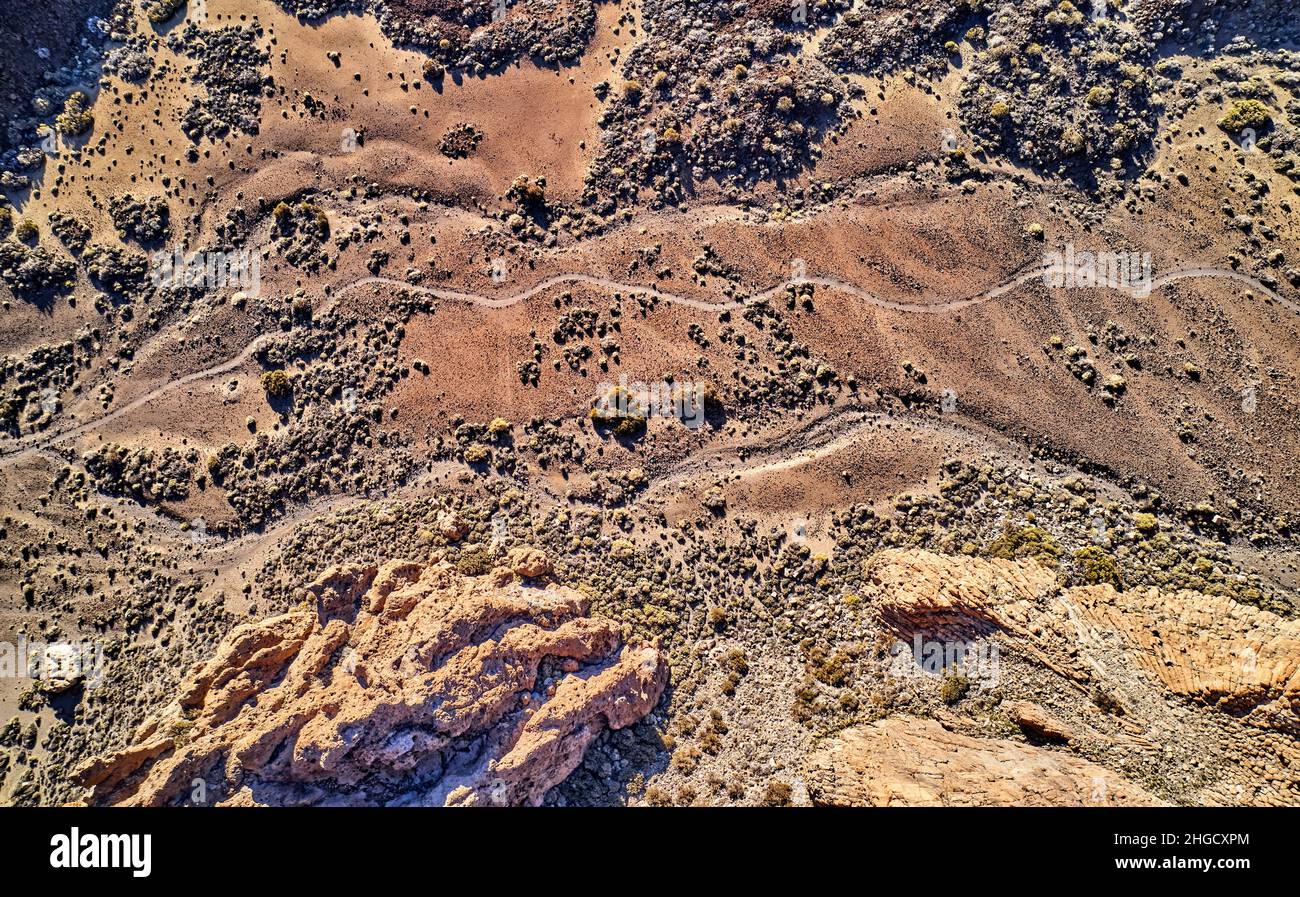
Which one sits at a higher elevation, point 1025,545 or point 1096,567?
point 1025,545

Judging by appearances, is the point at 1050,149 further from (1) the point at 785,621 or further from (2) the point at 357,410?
(2) the point at 357,410

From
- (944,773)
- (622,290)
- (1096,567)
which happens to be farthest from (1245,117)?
(944,773)

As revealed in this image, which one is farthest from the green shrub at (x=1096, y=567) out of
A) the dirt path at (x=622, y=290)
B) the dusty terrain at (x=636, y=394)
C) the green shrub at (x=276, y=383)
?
the green shrub at (x=276, y=383)

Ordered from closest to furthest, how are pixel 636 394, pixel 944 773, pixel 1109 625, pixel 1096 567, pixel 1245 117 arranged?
pixel 944 773 < pixel 1109 625 < pixel 1096 567 < pixel 636 394 < pixel 1245 117

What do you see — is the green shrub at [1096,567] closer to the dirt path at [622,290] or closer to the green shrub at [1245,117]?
the dirt path at [622,290]

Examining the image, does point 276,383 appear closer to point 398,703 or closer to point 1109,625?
point 398,703

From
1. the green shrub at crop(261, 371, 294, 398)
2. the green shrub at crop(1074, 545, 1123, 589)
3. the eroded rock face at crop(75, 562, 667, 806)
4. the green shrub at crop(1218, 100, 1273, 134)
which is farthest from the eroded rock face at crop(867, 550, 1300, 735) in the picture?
the green shrub at crop(261, 371, 294, 398)

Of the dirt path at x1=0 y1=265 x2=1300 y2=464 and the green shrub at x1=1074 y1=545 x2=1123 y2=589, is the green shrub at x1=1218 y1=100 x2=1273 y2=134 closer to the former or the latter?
the dirt path at x1=0 y1=265 x2=1300 y2=464
